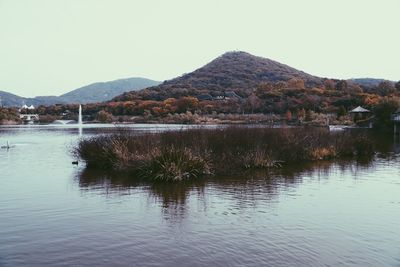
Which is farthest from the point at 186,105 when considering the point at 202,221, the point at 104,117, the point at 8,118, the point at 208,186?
the point at 202,221

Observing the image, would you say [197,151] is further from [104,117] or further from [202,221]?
[104,117]

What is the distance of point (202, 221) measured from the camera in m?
11.8

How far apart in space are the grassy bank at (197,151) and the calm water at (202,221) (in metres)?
1.00

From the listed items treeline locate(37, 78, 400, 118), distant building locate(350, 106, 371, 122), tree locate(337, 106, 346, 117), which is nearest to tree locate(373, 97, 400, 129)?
distant building locate(350, 106, 371, 122)

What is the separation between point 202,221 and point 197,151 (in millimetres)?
9196

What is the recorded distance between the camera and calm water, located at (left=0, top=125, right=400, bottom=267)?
896 centimetres

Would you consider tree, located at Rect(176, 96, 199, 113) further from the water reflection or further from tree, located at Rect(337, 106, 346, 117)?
the water reflection

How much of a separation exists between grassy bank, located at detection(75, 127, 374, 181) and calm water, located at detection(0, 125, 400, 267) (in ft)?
3.29

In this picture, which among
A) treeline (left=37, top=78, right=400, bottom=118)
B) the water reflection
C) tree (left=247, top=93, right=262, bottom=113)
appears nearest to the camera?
the water reflection

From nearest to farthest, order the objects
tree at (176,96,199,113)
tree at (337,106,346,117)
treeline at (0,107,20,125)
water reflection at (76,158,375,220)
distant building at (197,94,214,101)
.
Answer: water reflection at (76,158,375,220) < tree at (337,106,346,117) < treeline at (0,107,20,125) < tree at (176,96,199,113) < distant building at (197,94,214,101)

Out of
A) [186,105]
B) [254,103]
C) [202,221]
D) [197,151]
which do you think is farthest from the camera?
[186,105]

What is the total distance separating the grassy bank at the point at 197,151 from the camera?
1848cm

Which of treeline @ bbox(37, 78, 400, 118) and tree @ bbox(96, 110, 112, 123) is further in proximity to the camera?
tree @ bbox(96, 110, 112, 123)

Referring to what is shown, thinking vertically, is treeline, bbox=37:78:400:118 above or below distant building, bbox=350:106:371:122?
above
